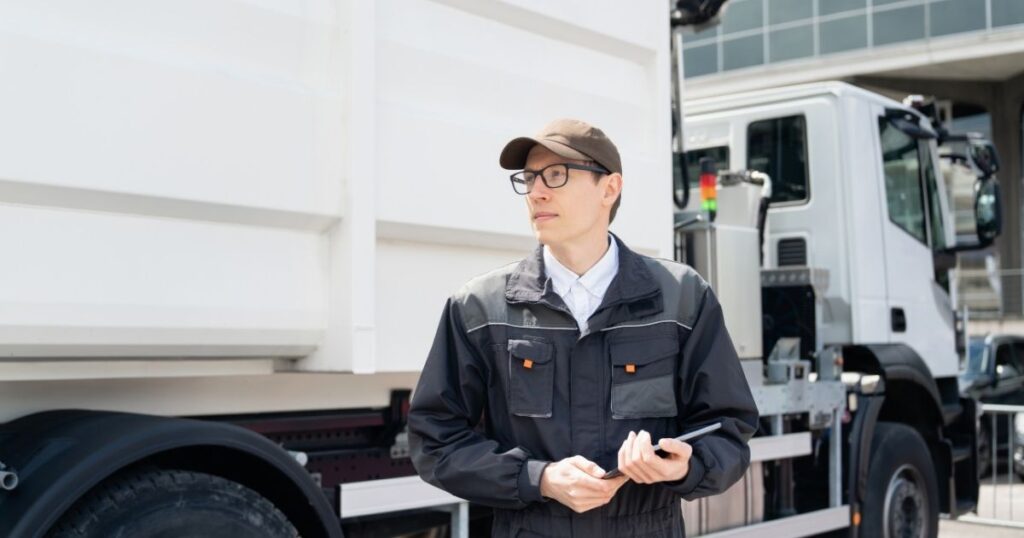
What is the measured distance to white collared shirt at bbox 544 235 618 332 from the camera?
2.20m

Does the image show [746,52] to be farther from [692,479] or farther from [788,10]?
[692,479]

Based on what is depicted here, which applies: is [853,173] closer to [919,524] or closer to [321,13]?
[919,524]

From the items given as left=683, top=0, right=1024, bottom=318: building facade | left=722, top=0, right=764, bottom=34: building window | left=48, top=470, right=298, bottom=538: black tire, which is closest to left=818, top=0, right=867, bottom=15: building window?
left=683, top=0, right=1024, bottom=318: building facade

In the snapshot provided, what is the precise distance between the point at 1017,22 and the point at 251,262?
2159cm

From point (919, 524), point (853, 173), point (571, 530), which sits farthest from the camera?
point (919, 524)

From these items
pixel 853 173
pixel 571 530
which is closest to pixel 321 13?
pixel 571 530

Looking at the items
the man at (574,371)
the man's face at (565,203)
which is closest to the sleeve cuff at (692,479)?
the man at (574,371)

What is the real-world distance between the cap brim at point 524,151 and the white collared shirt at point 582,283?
0.18 meters

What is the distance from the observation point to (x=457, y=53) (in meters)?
3.39

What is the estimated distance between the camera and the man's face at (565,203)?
216cm

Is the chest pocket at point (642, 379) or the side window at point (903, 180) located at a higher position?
the side window at point (903, 180)

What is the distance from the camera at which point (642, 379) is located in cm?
213

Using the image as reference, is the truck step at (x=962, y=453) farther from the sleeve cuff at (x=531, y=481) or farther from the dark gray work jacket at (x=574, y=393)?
the sleeve cuff at (x=531, y=481)

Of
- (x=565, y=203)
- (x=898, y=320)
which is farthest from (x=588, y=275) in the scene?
(x=898, y=320)
